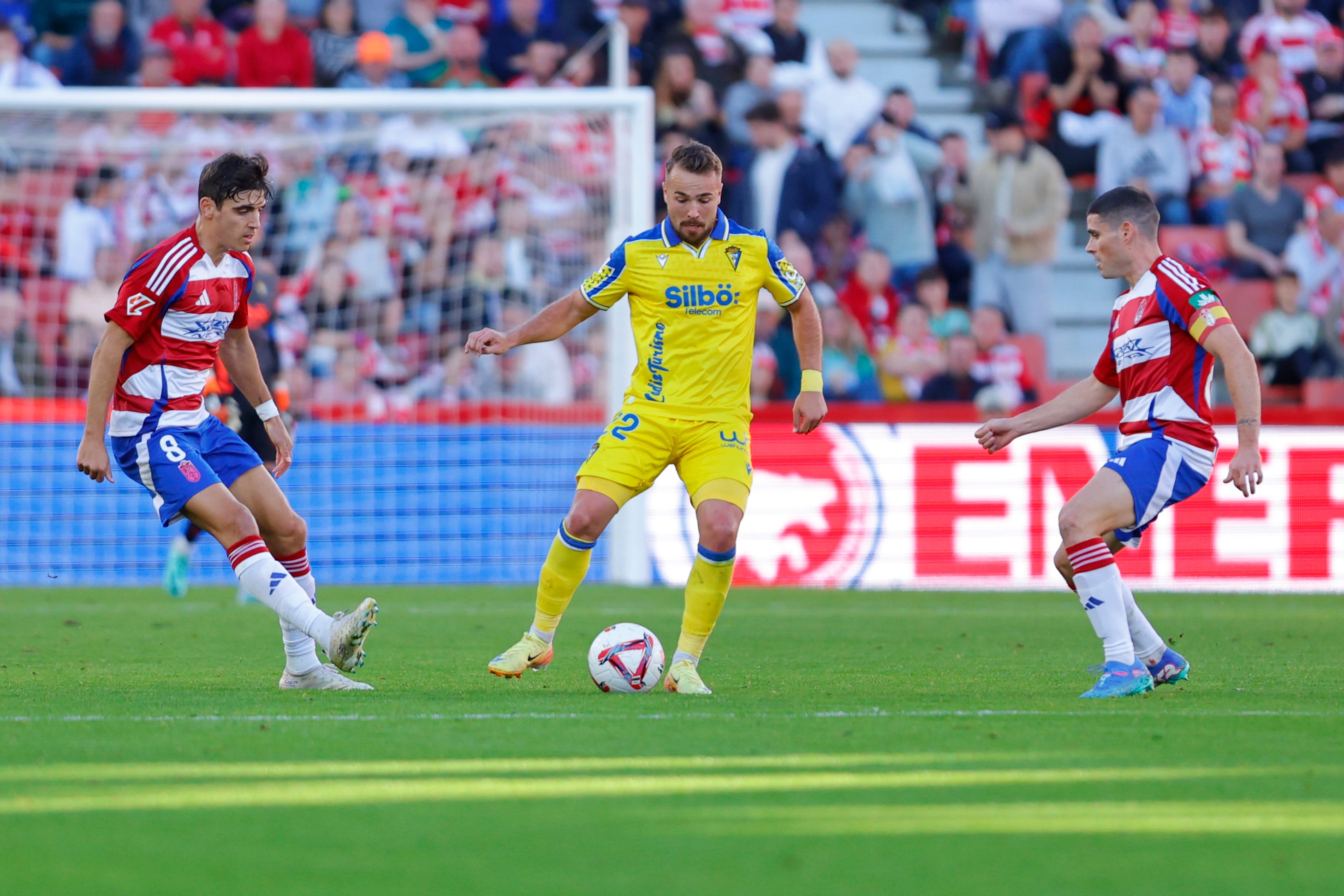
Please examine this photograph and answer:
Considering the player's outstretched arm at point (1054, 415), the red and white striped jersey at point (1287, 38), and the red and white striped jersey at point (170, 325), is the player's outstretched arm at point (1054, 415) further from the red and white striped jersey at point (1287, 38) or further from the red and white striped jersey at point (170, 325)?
the red and white striped jersey at point (1287, 38)

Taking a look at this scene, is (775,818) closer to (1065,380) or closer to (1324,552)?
(1324,552)

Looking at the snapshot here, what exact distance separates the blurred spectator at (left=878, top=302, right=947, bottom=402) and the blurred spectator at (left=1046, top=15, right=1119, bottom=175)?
9.97 ft

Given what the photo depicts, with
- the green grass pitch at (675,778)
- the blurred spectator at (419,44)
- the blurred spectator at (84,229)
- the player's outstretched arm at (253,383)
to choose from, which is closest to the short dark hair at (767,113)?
the blurred spectator at (419,44)

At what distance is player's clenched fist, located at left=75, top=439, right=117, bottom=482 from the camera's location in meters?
6.15

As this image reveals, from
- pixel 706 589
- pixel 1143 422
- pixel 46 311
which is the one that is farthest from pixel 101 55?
pixel 1143 422

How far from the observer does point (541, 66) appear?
16141 mm

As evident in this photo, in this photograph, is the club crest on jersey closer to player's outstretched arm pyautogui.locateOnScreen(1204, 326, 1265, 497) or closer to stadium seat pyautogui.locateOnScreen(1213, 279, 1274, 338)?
player's outstretched arm pyautogui.locateOnScreen(1204, 326, 1265, 497)

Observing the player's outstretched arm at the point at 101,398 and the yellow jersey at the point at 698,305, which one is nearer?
the player's outstretched arm at the point at 101,398

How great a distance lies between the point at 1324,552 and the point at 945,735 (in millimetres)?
8869

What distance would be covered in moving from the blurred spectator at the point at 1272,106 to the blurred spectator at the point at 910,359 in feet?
15.9

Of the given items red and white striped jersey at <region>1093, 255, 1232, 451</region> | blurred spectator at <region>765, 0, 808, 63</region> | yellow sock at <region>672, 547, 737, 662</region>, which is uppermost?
blurred spectator at <region>765, 0, 808, 63</region>

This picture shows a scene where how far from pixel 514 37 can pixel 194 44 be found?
2997mm

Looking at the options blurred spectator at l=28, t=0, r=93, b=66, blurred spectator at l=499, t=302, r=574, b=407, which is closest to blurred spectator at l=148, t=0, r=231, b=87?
blurred spectator at l=28, t=0, r=93, b=66

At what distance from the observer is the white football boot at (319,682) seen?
6504 millimetres
